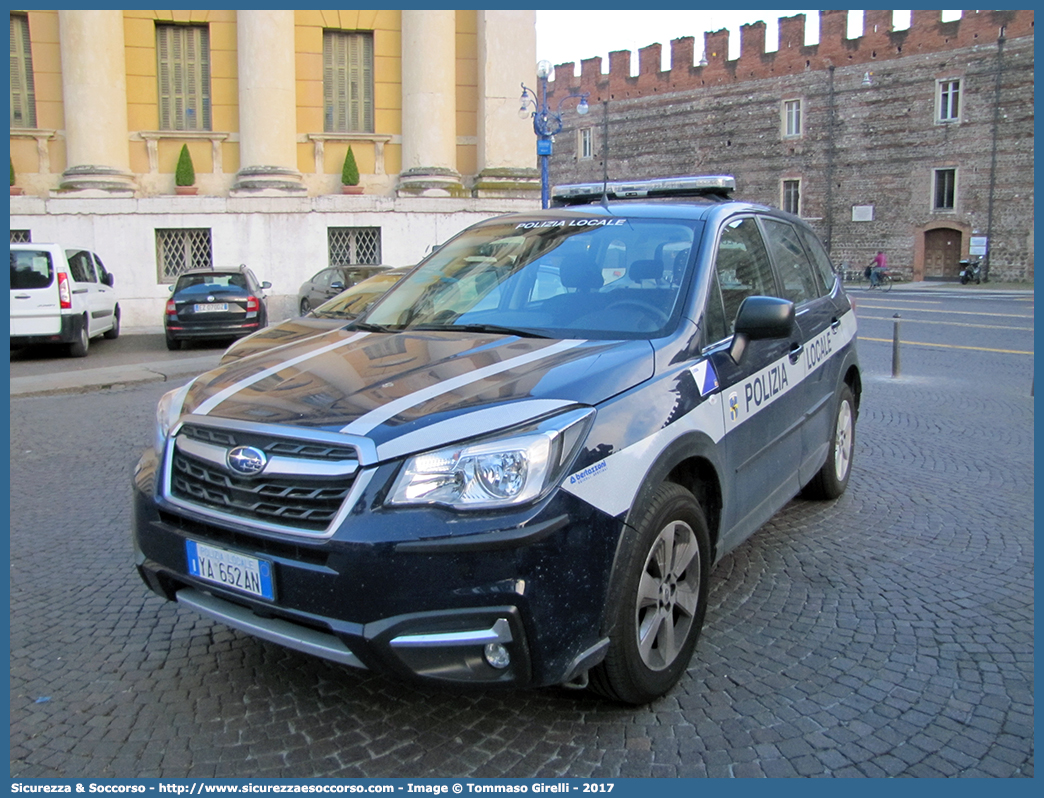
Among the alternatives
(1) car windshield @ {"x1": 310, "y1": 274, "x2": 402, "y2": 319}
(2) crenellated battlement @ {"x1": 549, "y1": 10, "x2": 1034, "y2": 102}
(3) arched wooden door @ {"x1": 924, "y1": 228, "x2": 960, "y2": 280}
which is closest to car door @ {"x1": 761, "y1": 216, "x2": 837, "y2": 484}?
(1) car windshield @ {"x1": 310, "y1": 274, "x2": 402, "y2": 319}

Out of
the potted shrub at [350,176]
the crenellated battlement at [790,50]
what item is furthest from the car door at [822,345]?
the crenellated battlement at [790,50]

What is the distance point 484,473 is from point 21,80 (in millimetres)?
21863

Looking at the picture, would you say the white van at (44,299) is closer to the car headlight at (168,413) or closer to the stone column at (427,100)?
the stone column at (427,100)

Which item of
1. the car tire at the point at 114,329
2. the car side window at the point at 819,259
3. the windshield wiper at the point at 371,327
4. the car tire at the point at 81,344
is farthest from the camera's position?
the car tire at the point at 114,329

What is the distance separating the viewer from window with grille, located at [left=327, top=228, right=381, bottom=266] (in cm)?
2119

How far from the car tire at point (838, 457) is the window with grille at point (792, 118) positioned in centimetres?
4250

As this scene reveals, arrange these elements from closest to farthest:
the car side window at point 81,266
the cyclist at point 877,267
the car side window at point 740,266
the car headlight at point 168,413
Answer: the car headlight at point 168,413
the car side window at point 740,266
the car side window at point 81,266
the cyclist at point 877,267

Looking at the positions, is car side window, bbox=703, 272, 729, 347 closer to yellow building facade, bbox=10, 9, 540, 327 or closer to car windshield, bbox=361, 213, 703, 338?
car windshield, bbox=361, 213, 703, 338

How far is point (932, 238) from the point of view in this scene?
41906mm

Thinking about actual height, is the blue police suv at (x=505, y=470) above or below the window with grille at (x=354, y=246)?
below

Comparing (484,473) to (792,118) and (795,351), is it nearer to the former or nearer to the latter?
(795,351)

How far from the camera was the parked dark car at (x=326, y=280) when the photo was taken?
57.7 feet

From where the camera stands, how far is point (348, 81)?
2155 centimetres

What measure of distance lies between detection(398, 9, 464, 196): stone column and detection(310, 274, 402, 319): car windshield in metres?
10.4
